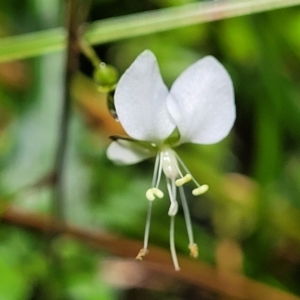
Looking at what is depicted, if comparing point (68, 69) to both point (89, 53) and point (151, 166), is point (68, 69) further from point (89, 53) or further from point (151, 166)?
point (151, 166)

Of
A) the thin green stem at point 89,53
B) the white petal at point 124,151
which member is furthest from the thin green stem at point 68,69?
the white petal at point 124,151

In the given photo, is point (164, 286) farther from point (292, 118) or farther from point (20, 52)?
point (20, 52)

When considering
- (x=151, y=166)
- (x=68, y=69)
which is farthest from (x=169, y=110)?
(x=151, y=166)

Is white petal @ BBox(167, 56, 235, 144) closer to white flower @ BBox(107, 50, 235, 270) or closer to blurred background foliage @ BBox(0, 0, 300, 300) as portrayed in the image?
white flower @ BBox(107, 50, 235, 270)

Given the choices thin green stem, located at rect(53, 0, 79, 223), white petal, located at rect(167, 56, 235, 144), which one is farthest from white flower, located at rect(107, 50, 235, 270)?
thin green stem, located at rect(53, 0, 79, 223)

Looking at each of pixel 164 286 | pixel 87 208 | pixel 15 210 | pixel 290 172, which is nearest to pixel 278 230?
pixel 290 172

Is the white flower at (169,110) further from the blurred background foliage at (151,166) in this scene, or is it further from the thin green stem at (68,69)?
the blurred background foliage at (151,166)
